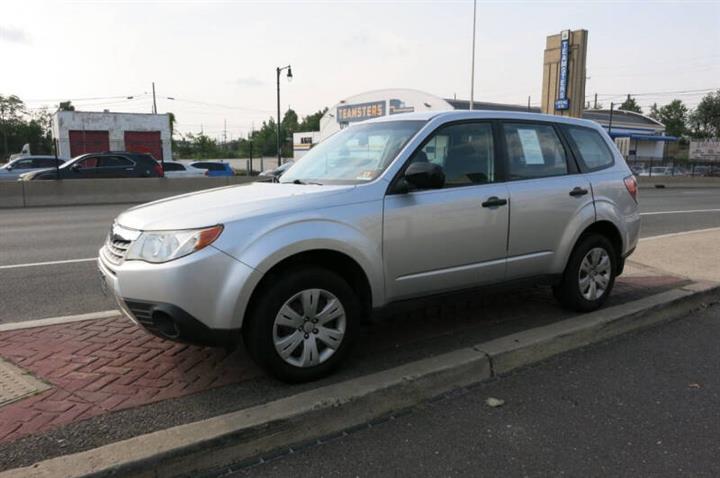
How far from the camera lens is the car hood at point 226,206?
332cm

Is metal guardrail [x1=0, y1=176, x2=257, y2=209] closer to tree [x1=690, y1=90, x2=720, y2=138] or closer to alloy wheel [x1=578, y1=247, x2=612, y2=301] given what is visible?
alloy wheel [x1=578, y1=247, x2=612, y2=301]

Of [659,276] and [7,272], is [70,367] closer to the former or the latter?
[7,272]

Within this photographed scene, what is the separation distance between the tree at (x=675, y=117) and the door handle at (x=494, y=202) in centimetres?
11476

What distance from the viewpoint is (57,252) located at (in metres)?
8.34

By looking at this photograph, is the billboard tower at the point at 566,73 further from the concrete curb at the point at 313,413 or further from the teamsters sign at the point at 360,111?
the concrete curb at the point at 313,413

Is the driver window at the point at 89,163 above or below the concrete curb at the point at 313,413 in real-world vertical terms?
above

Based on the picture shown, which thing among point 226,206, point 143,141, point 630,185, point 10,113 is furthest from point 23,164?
point 10,113

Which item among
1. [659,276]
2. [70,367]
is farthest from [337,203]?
[659,276]

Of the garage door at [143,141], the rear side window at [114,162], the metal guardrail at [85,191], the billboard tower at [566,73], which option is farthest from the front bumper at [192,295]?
the garage door at [143,141]

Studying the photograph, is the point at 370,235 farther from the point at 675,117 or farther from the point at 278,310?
the point at 675,117

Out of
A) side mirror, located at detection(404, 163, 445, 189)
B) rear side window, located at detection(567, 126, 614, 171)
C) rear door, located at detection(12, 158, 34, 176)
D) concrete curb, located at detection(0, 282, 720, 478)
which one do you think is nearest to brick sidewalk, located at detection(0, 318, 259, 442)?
concrete curb, located at detection(0, 282, 720, 478)

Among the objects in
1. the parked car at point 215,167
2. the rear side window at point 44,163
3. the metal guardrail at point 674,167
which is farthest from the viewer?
the metal guardrail at point 674,167

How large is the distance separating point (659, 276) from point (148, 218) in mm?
5641

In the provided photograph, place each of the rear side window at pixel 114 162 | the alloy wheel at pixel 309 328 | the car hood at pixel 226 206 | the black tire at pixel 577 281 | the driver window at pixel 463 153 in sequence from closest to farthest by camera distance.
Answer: the car hood at pixel 226 206 < the alloy wheel at pixel 309 328 < the driver window at pixel 463 153 < the black tire at pixel 577 281 < the rear side window at pixel 114 162
